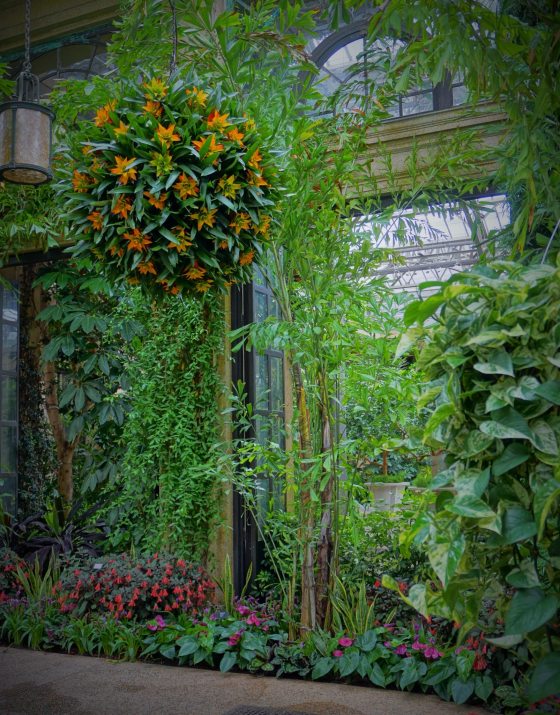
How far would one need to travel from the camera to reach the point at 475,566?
1.28m

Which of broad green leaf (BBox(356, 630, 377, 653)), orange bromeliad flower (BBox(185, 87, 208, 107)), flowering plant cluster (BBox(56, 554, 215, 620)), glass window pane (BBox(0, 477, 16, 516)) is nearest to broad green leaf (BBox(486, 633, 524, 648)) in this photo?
orange bromeliad flower (BBox(185, 87, 208, 107))

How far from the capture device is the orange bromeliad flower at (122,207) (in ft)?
6.01

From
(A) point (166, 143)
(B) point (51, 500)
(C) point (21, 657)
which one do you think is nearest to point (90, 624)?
(C) point (21, 657)

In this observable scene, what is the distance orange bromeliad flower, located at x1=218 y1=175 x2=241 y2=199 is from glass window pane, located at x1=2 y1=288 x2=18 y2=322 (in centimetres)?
417

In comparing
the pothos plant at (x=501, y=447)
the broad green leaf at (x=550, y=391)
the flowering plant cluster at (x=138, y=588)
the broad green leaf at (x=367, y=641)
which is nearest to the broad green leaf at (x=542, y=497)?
the pothos plant at (x=501, y=447)

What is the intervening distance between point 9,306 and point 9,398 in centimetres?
76

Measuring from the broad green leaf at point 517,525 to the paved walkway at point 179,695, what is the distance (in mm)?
1663

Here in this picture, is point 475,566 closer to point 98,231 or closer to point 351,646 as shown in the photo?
point 98,231

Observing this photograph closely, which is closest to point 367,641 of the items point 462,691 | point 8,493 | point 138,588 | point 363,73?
point 462,691

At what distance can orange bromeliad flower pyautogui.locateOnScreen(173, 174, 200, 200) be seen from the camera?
183 cm

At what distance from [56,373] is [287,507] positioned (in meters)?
3.03

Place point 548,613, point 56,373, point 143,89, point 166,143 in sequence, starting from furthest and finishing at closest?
point 56,373, point 143,89, point 166,143, point 548,613

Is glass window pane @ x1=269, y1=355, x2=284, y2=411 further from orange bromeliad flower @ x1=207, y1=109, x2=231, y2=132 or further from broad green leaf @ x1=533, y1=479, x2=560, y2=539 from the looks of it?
broad green leaf @ x1=533, y1=479, x2=560, y2=539

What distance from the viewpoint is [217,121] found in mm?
1886
